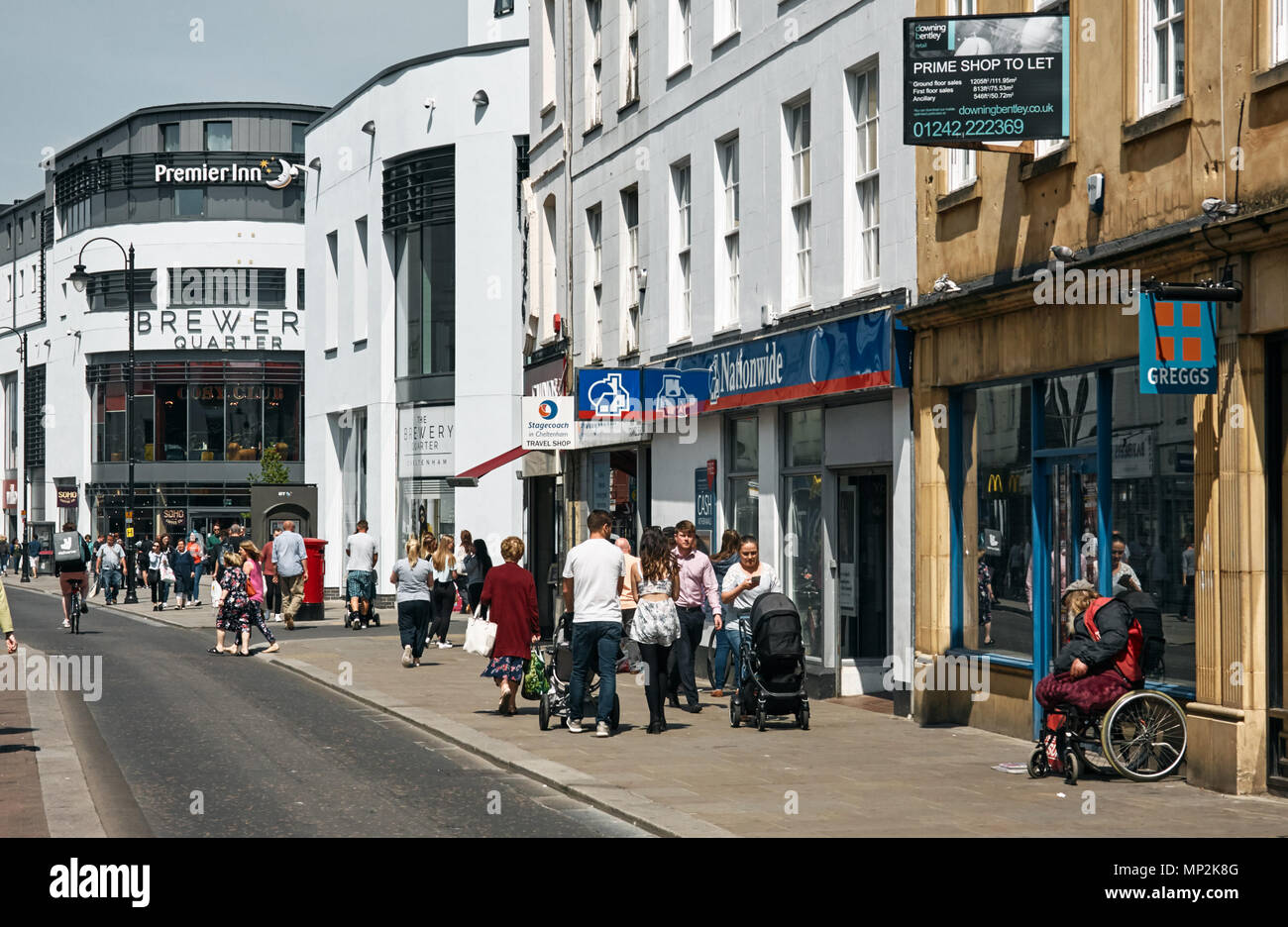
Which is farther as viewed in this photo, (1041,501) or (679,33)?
(679,33)

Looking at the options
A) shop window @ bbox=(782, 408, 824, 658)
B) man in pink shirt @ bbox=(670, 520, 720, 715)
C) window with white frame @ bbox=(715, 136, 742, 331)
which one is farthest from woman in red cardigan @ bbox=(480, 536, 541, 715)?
window with white frame @ bbox=(715, 136, 742, 331)

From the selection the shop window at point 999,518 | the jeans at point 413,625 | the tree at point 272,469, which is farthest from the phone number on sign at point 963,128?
the tree at point 272,469

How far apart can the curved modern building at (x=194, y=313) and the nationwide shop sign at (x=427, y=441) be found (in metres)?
31.7

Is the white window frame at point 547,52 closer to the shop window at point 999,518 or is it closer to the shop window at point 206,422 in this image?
the shop window at point 999,518

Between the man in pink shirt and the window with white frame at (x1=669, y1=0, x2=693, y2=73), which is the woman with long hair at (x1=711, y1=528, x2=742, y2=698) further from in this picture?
the window with white frame at (x1=669, y1=0, x2=693, y2=73)

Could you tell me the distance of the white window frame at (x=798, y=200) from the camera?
62.6ft

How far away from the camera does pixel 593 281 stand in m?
26.5

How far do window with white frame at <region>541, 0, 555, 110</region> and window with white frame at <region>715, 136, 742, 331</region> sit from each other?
858 centimetres

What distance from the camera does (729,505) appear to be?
21344 mm

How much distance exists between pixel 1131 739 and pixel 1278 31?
498 centimetres

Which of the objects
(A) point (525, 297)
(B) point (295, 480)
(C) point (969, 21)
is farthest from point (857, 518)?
(B) point (295, 480)

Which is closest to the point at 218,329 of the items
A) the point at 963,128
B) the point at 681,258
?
the point at 681,258

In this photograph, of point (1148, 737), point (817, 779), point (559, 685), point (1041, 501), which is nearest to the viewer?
point (1148, 737)

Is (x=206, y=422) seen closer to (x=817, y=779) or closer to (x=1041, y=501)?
(x=1041, y=501)
